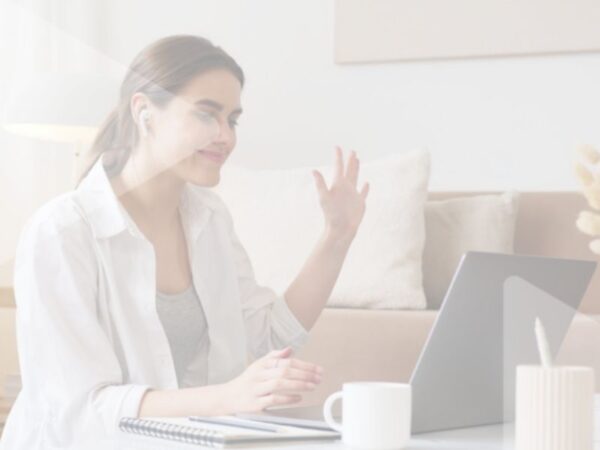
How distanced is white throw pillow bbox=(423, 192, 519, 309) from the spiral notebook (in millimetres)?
1506

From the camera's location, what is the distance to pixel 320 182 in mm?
1391

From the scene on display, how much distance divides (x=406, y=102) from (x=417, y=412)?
1841 mm

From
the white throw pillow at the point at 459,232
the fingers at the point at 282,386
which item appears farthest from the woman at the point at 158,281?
the white throw pillow at the point at 459,232

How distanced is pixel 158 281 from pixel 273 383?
1.48 feet

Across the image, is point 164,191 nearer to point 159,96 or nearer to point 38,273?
point 159,96

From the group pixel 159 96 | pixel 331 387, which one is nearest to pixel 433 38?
pixel 331 387

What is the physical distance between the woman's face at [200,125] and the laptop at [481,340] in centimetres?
55

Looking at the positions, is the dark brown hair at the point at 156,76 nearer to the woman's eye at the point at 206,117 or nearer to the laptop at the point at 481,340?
the woman's eye at the point at 206,117

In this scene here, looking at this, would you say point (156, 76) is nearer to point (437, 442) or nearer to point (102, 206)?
point (102, 206)

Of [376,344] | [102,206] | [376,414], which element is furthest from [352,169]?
[376,344]

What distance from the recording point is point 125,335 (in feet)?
4.26

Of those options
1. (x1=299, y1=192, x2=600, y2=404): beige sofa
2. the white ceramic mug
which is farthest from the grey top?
(x1=299, y1=192, x2=600, y2=404): beige sofa

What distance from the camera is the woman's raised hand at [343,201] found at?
4.69ft

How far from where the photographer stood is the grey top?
55.1 inches
